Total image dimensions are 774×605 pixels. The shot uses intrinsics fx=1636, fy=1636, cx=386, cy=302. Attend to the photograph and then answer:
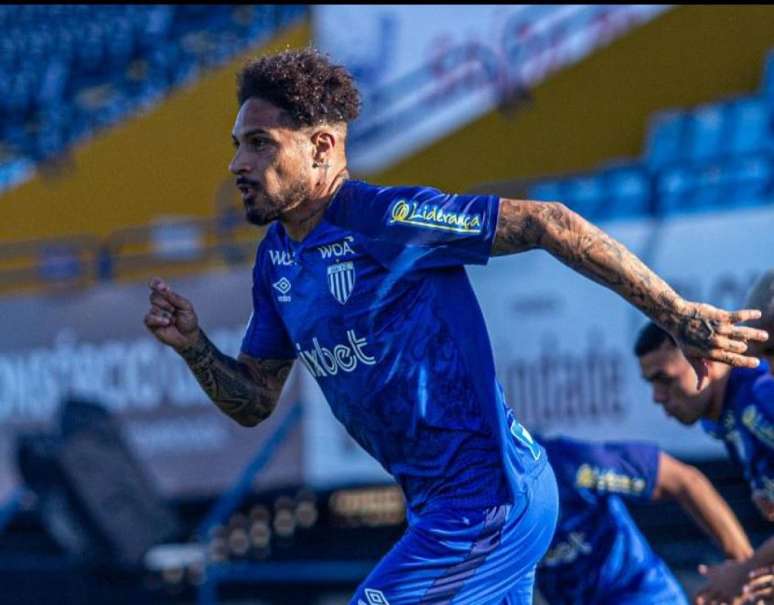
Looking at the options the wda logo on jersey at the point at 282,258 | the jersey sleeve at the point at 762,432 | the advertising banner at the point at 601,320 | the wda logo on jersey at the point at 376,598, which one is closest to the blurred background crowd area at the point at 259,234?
the advertising banner at the point at 601,320

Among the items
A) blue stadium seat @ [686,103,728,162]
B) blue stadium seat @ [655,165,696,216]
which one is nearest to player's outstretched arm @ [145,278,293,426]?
blue stadium seat @ [655,165,696,216]

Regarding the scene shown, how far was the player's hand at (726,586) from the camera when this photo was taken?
525 cm

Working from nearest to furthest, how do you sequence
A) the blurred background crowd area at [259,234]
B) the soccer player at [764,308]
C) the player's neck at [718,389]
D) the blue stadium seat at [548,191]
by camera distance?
1. the soccer player at [764,308]
2. the player's neck at [718,389]
3. the blurred background crowd area at [259,234]
4. the blue stadium seat at [548,191]

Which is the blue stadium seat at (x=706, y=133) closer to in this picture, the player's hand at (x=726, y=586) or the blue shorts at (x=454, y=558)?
the player's hand at (x=726, y=586)

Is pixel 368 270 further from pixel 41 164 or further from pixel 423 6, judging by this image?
pixel 41 164

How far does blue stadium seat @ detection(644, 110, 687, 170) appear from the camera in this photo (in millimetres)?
11812

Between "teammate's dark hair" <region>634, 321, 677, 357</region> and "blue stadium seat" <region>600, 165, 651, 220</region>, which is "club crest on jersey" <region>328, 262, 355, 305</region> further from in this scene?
"blue stadium seat" <region>600, 165, 651, 220</region>

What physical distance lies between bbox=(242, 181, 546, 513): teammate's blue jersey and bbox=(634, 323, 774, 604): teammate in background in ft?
3.24

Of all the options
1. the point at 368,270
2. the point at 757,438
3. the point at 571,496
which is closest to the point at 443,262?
the point at 368,270

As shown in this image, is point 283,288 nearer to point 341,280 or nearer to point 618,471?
point 341,280

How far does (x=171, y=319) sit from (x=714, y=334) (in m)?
1.57

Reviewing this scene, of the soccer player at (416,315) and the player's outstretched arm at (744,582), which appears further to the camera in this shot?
the player's outstretched arm at (744,582)

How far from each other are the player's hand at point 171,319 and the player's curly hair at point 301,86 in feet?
1.93

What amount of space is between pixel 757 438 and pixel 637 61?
789 cm
